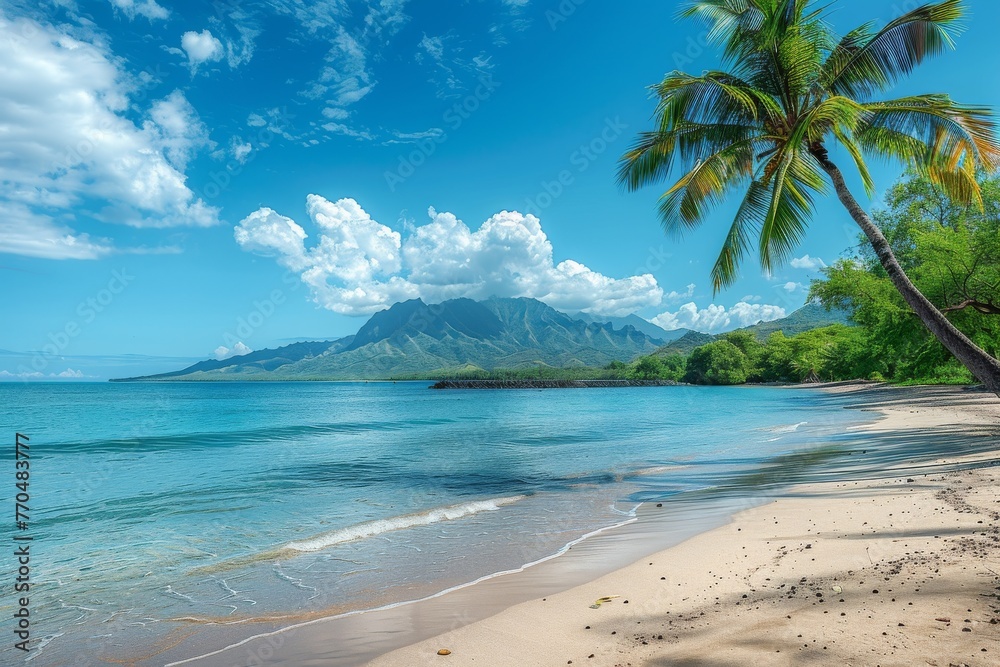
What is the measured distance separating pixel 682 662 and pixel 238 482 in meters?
14.3

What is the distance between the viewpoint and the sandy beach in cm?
347

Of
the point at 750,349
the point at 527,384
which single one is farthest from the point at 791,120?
the point at 527,384

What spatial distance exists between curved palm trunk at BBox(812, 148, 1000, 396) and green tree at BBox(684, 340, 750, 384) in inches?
5365

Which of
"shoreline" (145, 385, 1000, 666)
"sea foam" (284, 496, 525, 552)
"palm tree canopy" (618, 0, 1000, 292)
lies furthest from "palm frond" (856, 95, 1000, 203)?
"sea foam" (284, 496, 525, 552)

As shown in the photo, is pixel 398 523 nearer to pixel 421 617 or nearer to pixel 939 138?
pixel 421 617

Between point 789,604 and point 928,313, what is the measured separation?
283 inches

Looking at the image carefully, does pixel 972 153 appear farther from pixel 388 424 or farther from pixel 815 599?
pixel 388 424

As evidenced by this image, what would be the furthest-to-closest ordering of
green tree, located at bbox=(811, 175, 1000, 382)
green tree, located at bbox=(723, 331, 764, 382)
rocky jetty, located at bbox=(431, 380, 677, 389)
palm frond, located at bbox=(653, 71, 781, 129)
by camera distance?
1. rocky jetty, located at bbox=(431, 380, 677, 389)
2. green tree, located at bbox=(723, 331, 764, 382)
3. green tree, located at bbox=(811, 175, 1000, 382)
4. palm frond, located at bbox=(653, 71, 781, 129)

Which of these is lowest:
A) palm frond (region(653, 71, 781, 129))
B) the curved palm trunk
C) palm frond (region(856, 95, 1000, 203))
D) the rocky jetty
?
the rocky jetty

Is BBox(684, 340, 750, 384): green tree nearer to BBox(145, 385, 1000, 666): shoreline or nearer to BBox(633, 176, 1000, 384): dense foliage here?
BBox(633, 176, 1000, 384): dense foliage

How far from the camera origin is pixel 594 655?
3.86 m

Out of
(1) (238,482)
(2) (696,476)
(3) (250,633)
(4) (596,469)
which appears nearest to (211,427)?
(1) (238,482)

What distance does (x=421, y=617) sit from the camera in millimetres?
5168

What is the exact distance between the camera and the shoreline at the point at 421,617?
4.48 meters
